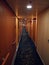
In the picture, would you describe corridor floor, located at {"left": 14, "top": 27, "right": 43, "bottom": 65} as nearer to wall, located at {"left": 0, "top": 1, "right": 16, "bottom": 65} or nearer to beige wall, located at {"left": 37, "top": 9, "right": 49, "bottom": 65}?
beige wall, located at {"left": 37, "top": 9, "right": 49, "bottom": 65}

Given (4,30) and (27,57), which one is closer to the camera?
(4,30)

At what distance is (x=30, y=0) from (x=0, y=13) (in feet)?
2.23

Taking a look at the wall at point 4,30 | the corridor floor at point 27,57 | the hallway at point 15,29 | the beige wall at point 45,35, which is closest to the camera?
the wall at point 4,30

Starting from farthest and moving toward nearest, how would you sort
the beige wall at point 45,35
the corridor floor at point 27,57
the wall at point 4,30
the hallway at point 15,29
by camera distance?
the corridor floor at point 27,57, the beige wall at point 45,35, the hallway at point 15,29, the wall at point 4,30

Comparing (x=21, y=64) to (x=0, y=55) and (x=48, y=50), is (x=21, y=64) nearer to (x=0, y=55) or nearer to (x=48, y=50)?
(x=48, y=50)

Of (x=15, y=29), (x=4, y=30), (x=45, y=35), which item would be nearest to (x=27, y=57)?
(x=15, y=29)

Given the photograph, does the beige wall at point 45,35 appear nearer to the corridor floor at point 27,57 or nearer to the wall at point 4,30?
the corridor floor at point 27,57

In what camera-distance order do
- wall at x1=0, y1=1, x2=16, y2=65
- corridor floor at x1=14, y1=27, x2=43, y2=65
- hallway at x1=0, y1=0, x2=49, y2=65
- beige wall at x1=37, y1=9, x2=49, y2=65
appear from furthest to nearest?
corridor floor at x1=14, y1=27, x2=43, y2=65 < beige wall at x1=37, y1=9, x2=49, y2=65 < hallway at x1=0, y1=0, x2=49, y2=65 < wall at x1=0, y1=1, x2=16, y2=65

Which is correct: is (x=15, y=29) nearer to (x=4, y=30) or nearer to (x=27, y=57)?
(x=27, y=57)

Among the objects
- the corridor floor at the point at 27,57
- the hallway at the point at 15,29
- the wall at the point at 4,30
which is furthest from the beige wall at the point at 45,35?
the wall at the point at 4,30

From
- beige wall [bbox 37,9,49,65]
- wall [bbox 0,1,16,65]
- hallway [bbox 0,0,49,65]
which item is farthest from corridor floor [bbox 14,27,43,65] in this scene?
wall [bbox 0,1,16,65]

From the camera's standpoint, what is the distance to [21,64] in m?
4.18

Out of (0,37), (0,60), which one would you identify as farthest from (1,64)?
(0,37)

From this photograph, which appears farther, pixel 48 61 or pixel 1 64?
pixel 48 61
